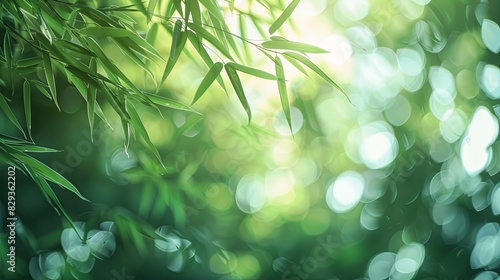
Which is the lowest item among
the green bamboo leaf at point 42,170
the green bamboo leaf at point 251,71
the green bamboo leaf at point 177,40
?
the green bamboo leaf at point 42,170

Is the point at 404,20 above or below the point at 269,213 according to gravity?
above

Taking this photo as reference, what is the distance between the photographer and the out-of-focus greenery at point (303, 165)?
1453 millimetres

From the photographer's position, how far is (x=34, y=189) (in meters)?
1.44

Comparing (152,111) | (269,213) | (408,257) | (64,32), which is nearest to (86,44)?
(64,32)

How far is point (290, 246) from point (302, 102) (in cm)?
40

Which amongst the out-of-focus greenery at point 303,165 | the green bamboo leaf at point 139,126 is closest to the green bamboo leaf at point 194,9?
the green bamboo leaf at point 139,126

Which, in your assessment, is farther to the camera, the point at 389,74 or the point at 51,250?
the point at 389,74

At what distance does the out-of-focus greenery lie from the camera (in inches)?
57.2

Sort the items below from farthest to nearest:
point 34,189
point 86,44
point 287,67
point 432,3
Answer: point 432,3, point 287,67, point 34,189, point 86,44

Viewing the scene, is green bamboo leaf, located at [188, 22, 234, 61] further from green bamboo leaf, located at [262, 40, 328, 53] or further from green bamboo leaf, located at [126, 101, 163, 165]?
green bamboo leaf, located at [126, 101, 163, 165]

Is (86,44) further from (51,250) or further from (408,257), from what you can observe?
(408,257)

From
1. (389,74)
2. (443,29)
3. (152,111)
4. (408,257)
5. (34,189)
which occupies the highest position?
(443,29)

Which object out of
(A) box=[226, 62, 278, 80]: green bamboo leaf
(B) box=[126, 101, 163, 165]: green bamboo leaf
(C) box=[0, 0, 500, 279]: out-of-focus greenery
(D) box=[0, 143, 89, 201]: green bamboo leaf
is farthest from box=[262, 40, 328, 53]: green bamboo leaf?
(C) box=[0, 0, 500, 279]: out-of-focus greenery

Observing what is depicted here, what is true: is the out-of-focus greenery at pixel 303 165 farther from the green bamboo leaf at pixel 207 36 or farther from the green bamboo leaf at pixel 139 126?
the green bamboo leaf at pixel 207 36
